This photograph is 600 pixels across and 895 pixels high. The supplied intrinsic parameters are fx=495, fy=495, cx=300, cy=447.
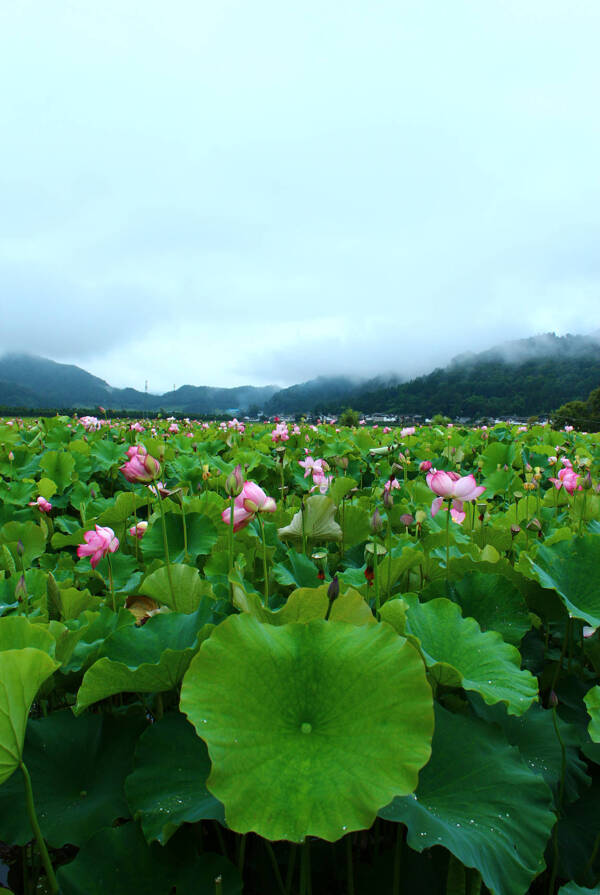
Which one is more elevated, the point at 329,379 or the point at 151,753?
the point at 329,379

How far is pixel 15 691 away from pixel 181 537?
1068 millimetres

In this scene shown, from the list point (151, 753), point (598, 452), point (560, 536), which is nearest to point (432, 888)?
point (151, 753)

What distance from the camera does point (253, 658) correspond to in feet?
2.18

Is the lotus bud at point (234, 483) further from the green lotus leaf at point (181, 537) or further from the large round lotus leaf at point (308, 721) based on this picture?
the green lotus leaf at point (181, 537)

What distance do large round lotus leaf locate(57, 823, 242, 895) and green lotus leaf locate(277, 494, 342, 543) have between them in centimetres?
74

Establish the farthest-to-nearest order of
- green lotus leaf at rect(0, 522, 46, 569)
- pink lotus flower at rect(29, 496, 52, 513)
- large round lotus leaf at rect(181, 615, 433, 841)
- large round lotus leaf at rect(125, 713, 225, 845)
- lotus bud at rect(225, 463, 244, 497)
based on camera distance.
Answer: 1. pink lotus flower at rect(29, 496, 52, 513)
2. green lotus leaf at rect(0, 522, 46, 569)
3. lotus bud at rect(225, 463, 244, 497)
4. large round lotus leaf at rect(125, 713, 225, 845)
5. large round lotus leaf at rect(181, 615, 433, 841)

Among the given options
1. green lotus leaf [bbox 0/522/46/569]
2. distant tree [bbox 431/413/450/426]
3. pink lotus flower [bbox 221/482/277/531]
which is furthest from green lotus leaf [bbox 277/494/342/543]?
distant tree [bbox 431/413/450/426]

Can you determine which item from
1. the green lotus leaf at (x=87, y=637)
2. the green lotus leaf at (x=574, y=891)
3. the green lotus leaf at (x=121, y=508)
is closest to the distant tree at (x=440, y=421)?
the green lotus leaf at (x=121, y=508)

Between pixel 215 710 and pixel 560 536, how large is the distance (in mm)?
1214

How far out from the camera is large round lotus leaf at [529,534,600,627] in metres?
1.11

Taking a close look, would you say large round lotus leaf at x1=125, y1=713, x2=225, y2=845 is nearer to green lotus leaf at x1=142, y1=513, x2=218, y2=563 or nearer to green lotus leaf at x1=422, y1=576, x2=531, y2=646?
green lotus leaf at x1=422, y1=576, x2=531, y2=646

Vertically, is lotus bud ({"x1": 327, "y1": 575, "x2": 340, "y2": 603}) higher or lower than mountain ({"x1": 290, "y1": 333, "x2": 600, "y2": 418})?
lower

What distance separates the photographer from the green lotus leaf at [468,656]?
0.80 meters

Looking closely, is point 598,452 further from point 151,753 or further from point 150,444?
point 151,753
